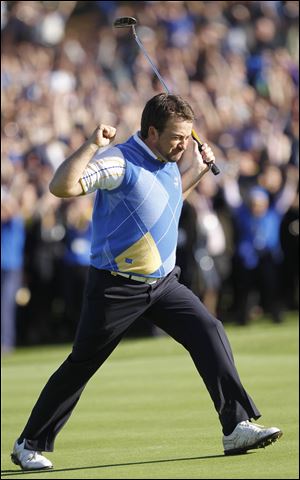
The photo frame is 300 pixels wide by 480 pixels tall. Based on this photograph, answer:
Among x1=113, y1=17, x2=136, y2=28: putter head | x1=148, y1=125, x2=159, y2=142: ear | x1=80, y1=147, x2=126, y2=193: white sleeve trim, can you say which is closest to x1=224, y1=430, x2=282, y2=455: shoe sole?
x1=80, y1=147, x2=126, y2=193: white sleeve trim

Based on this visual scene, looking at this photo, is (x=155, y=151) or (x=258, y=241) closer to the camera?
(x=155, y=151)

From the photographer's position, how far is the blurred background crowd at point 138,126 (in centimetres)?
1892

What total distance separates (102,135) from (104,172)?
0.29 metres

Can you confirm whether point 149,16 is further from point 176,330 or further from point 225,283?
point 176,330

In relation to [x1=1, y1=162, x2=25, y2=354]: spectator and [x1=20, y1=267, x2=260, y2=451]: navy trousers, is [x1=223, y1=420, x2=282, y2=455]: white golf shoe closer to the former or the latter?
[x1=20, y1=267, x2=260, y2=451]: navy trousers

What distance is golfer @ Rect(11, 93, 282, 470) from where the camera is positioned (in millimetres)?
7914

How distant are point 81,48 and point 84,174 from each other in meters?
18.5

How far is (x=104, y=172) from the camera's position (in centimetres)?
762

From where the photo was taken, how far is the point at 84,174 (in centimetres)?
749

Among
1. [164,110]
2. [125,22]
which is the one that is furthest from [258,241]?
[164,110]

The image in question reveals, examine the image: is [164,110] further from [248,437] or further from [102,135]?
[248,437]

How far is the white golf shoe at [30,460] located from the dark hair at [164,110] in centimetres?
222

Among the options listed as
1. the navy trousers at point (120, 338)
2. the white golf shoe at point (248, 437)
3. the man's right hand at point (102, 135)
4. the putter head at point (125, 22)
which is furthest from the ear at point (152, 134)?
the white golf shoe at point (248, 437)

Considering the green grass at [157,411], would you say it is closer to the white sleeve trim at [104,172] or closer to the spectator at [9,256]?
the spectator at [9,256]
